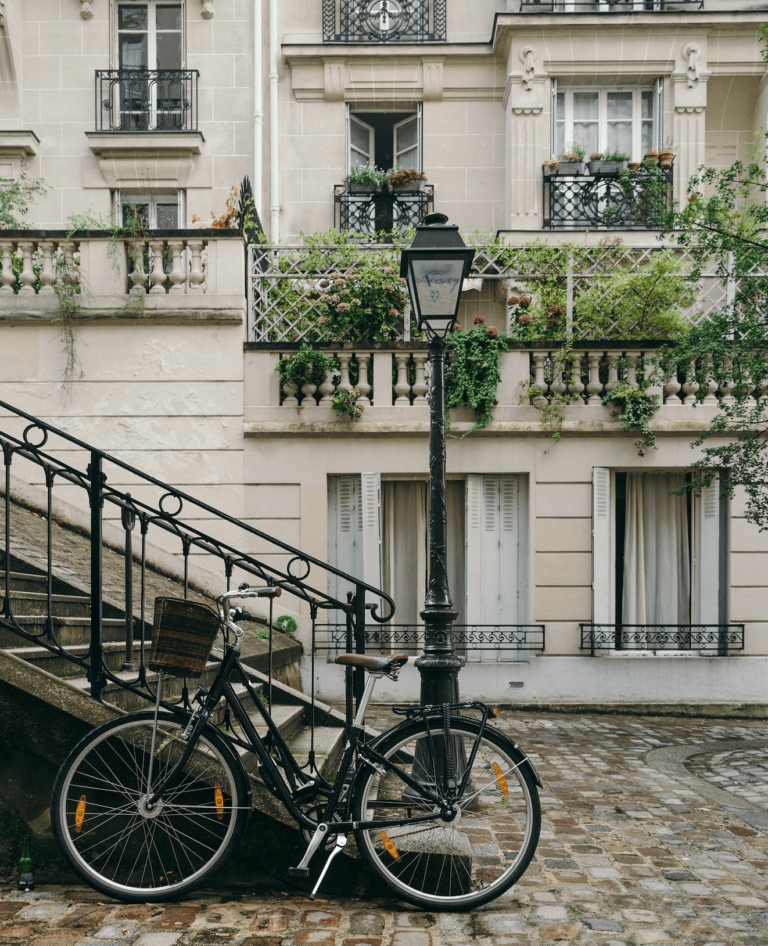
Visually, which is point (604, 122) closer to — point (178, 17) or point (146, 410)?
point (178, 17)

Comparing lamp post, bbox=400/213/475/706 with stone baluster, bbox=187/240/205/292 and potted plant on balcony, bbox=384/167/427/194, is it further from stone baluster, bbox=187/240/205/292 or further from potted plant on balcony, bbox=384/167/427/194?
potted plant on balcony, bbox=384/167/427/194

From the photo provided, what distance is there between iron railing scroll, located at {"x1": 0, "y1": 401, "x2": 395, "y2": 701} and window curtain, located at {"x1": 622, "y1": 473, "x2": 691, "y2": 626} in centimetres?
297

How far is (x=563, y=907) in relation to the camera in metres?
4.27

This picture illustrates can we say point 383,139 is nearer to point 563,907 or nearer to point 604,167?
point 604,167

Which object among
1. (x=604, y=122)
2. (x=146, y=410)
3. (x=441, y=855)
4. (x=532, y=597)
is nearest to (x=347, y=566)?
(x=532, y=597)

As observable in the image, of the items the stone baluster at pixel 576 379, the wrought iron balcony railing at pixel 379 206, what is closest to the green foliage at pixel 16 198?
the wrought iron balcony railing at pixel 379 206

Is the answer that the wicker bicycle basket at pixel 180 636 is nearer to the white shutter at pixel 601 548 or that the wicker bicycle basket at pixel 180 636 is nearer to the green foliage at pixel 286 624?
the green foliage at pixel 286 624

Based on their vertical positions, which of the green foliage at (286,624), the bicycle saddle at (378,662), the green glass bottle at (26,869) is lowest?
the green foliage at (286,624)

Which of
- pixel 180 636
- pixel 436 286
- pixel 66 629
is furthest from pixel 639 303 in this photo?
pixel 180 636

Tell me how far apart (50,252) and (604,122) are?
27.7 feet

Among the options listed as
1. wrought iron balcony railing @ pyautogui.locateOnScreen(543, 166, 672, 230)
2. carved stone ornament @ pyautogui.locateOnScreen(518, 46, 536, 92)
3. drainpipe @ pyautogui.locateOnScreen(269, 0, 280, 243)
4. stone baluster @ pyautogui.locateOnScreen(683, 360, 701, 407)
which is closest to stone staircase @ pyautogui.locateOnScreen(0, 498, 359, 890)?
stone baluster @ pyautogui.locateOnScreen(683, 360, 701, 407)

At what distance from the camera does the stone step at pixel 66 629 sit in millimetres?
4992

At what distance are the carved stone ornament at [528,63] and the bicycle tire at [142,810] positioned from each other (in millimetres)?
12095

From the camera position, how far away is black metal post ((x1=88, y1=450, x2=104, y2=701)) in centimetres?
445
